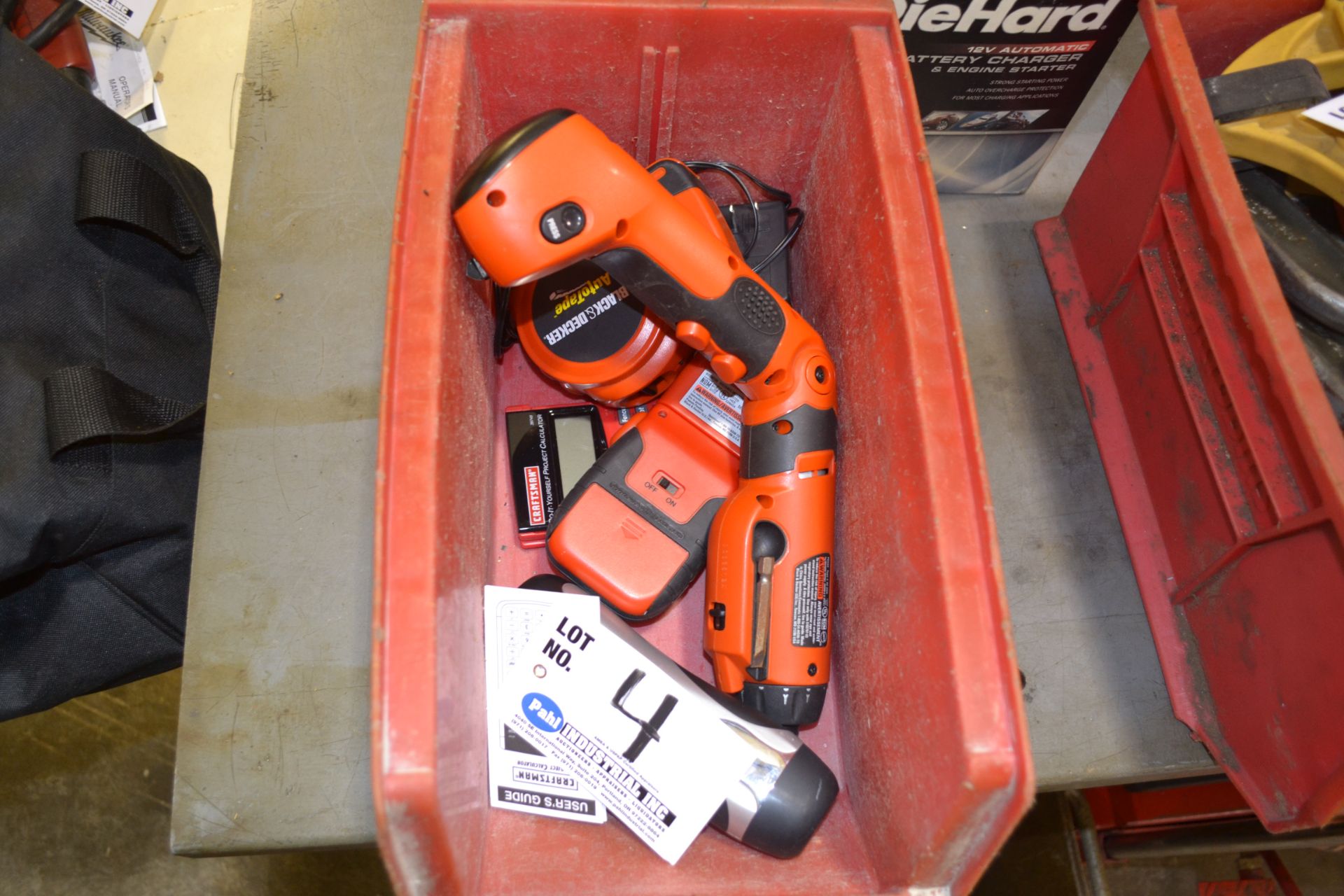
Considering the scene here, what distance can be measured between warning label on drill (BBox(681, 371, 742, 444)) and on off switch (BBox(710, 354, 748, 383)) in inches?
2.6

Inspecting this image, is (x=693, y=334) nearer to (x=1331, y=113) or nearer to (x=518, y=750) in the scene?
(x=518, y=750)

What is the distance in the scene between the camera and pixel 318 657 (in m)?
0.78

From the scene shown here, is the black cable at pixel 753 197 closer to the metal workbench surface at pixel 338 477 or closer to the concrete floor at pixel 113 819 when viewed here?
the metal workbench surface at pixel 338 477

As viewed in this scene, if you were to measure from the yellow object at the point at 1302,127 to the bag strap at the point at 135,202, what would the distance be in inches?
37.8

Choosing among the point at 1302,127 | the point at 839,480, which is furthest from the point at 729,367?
the point at 1302,127

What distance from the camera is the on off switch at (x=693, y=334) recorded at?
748 millimetres

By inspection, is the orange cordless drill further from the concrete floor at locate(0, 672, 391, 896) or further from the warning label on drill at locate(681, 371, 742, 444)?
the concrete floor at locate(0, 672, 391, 896)

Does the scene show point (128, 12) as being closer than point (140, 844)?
Yes

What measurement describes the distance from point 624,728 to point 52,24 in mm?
1059

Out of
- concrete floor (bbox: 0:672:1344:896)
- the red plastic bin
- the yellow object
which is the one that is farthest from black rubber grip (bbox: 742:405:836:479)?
concrete floor (bbox: 0:672:1344:896)

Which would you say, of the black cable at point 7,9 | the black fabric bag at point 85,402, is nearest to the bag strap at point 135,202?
the black fabric bag at point 85,402

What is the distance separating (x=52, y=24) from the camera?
3.42ft

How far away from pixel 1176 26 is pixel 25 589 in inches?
43.8

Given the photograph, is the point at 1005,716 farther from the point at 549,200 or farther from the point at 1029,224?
the point at 1029,224
